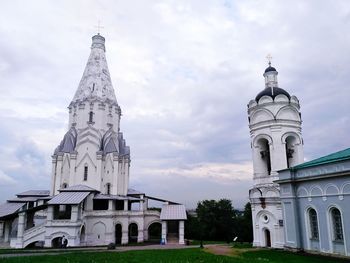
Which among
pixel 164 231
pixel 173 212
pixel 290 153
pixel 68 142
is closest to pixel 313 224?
pixel 290 153

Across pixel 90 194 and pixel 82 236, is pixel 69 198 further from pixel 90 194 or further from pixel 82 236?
pixel 82 236

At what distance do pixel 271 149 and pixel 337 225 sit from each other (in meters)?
7.83

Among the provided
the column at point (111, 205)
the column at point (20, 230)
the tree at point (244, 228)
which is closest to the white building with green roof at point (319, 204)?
the column at point (111, 205)

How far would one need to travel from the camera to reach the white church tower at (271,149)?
21.8 meters

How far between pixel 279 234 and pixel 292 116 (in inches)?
354

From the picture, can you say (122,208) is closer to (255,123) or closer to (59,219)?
(59,219)

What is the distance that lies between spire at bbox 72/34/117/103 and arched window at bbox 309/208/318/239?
2831 cm

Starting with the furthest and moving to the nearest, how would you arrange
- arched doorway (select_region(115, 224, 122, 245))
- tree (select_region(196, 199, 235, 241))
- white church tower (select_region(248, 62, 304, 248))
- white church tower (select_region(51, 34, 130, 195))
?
tree (select_region(196, 199, 235, 241)) < white church tower (select_region(51, 34, 130, 195)) < arched doorway (select_region(115, 224, 122, 245)) < white church tower (select_region(248, 62, 304, 248))

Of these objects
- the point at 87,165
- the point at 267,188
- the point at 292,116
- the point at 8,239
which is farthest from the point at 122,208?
the point at 292,116

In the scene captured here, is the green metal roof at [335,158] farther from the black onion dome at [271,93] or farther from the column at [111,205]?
the column at [111,205]

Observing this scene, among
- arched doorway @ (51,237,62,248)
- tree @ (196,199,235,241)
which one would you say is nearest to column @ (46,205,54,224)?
arched doorway @ (51,237,62,248)

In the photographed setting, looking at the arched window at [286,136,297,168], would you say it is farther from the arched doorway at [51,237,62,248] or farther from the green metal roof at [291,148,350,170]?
the arched doorway at [51,237,62,248]

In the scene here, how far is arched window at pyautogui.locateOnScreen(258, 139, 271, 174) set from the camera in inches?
950

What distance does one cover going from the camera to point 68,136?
3691 centimetres
